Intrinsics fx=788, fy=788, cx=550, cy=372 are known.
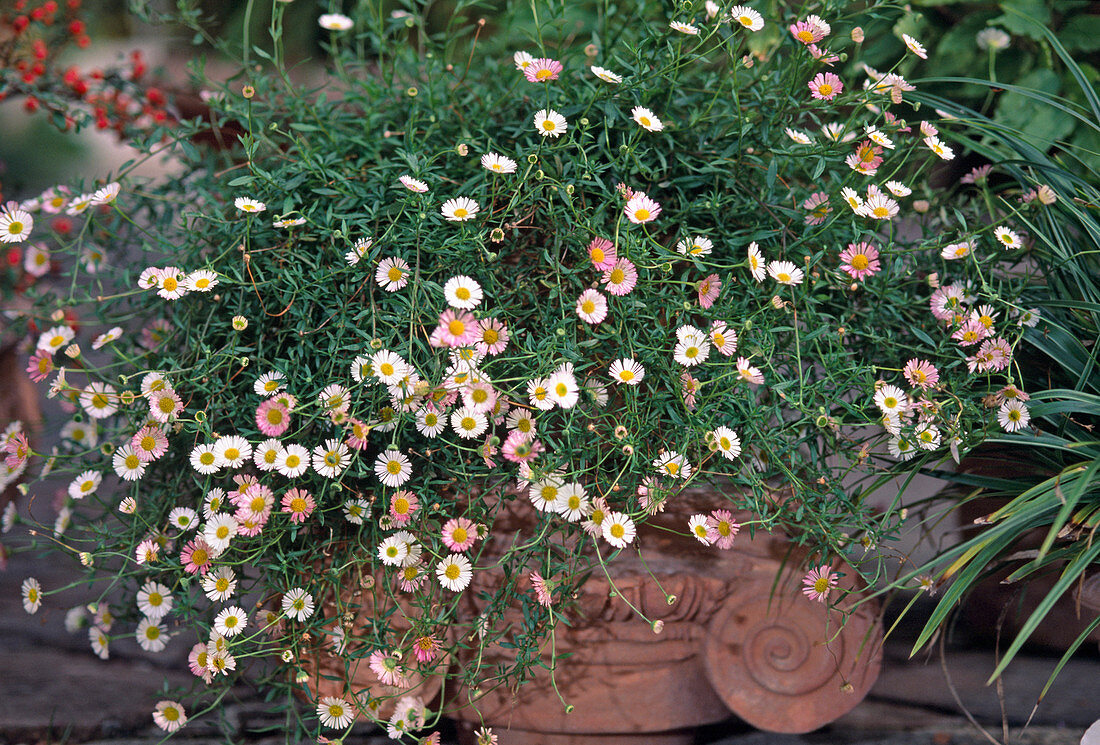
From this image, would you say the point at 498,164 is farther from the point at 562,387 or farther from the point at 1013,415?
the point at 1013,415

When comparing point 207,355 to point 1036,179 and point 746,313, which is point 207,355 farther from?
point 1036,179

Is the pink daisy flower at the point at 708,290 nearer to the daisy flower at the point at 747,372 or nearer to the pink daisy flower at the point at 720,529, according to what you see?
the daisy flower at the point at 747,372

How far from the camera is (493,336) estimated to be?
84 centimetres

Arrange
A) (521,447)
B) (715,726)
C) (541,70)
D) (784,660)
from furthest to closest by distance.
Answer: (715,726) < (784,660) < (541,70) < (521,447)

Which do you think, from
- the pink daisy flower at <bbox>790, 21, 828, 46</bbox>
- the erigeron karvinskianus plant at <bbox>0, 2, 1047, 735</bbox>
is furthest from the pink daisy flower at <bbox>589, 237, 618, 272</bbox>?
the pink daisy flower at <bbox>790, 21, 828, 46</bbox>

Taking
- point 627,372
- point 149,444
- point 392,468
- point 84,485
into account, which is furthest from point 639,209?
point 84,485

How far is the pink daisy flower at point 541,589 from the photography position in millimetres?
814

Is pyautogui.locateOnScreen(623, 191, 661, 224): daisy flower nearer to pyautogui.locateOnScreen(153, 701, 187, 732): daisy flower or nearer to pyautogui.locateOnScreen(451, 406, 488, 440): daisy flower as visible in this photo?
pyautogui.locateOnScreen(451, 406, 488, 440): daisy flower

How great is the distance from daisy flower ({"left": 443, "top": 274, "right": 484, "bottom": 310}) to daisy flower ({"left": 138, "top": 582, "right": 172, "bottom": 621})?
0.50 meters

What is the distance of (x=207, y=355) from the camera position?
0.87 metres

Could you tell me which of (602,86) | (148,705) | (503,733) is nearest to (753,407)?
(602,86)

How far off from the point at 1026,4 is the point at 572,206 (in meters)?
1.37

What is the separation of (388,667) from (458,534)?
0.51 ft

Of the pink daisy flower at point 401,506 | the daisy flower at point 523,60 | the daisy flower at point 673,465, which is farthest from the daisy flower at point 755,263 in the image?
the pink daisy flower at point 401,506
